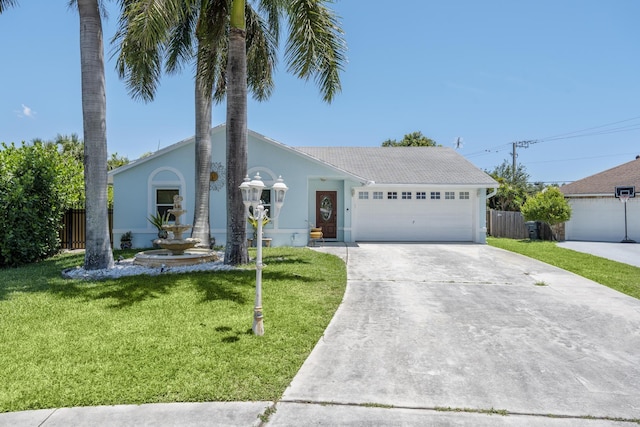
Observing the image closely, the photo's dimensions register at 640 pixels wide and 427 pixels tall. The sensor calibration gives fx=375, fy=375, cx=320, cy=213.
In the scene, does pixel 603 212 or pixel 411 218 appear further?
pixel 603 212

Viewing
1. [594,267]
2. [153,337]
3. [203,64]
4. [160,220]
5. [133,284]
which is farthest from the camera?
[160,220]

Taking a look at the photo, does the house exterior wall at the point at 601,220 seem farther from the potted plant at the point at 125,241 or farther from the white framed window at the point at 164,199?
the potted plant at the point at 125,241

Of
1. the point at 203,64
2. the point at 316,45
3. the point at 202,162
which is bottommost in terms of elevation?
the point at 202,162

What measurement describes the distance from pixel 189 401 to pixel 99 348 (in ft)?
6.38

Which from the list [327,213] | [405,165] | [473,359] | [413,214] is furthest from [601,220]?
[473,359]

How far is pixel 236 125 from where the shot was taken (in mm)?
10023

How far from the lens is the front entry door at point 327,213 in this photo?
1709cm

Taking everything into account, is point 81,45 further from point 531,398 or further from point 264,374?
point 531,398

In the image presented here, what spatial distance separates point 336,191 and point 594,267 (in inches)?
386

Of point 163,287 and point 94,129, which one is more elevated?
point 94,129

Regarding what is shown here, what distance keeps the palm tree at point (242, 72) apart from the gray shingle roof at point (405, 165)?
7.92 m

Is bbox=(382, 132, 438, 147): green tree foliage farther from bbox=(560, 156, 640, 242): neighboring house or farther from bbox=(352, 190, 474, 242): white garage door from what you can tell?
bbox=(352, 190, 474, 242): white garage door

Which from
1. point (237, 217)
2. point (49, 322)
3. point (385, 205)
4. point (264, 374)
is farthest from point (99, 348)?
point (385, 205)

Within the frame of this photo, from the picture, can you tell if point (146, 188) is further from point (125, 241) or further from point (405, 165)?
point (405, 165)
